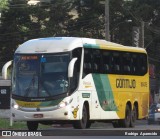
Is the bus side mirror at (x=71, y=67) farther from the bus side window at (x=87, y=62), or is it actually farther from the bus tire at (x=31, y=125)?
the bus tire at (x=31, y=125)

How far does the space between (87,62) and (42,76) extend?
97.4 inches

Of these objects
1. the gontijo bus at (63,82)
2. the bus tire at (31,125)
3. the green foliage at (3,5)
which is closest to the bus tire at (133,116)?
the gontijo bus at (63,82)

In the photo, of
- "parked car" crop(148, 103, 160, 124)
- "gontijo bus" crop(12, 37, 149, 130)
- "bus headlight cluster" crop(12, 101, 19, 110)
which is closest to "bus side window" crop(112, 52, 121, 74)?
"gontijo bus" crop(12, 37, 149, 130)

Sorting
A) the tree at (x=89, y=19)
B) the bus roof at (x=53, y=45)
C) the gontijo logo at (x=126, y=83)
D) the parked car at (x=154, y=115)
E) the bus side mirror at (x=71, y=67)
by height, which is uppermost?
the tree at (x=89, y=19)

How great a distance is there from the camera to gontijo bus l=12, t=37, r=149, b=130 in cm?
2458

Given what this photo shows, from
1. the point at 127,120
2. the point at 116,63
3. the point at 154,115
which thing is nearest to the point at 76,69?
the point at 116,63

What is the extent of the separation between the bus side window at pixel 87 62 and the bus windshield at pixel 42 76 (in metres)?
1.39

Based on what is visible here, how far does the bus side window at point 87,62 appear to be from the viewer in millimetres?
26047

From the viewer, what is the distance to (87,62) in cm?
2631

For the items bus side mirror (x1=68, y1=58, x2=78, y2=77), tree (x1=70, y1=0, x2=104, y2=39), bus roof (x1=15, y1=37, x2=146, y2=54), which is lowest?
bus side mirror (x1=68, y1=58, x2=78, y2=77)

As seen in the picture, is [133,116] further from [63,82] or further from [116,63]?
[63,82]

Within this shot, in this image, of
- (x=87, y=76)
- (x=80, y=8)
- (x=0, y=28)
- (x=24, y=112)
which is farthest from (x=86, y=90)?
(x=80, y=8)

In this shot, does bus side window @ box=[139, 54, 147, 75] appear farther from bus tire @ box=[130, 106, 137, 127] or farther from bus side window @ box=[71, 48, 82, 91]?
bus side window @ box=[71, 48, 82, 91]

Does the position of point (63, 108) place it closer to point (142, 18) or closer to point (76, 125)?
point (76, 125)
